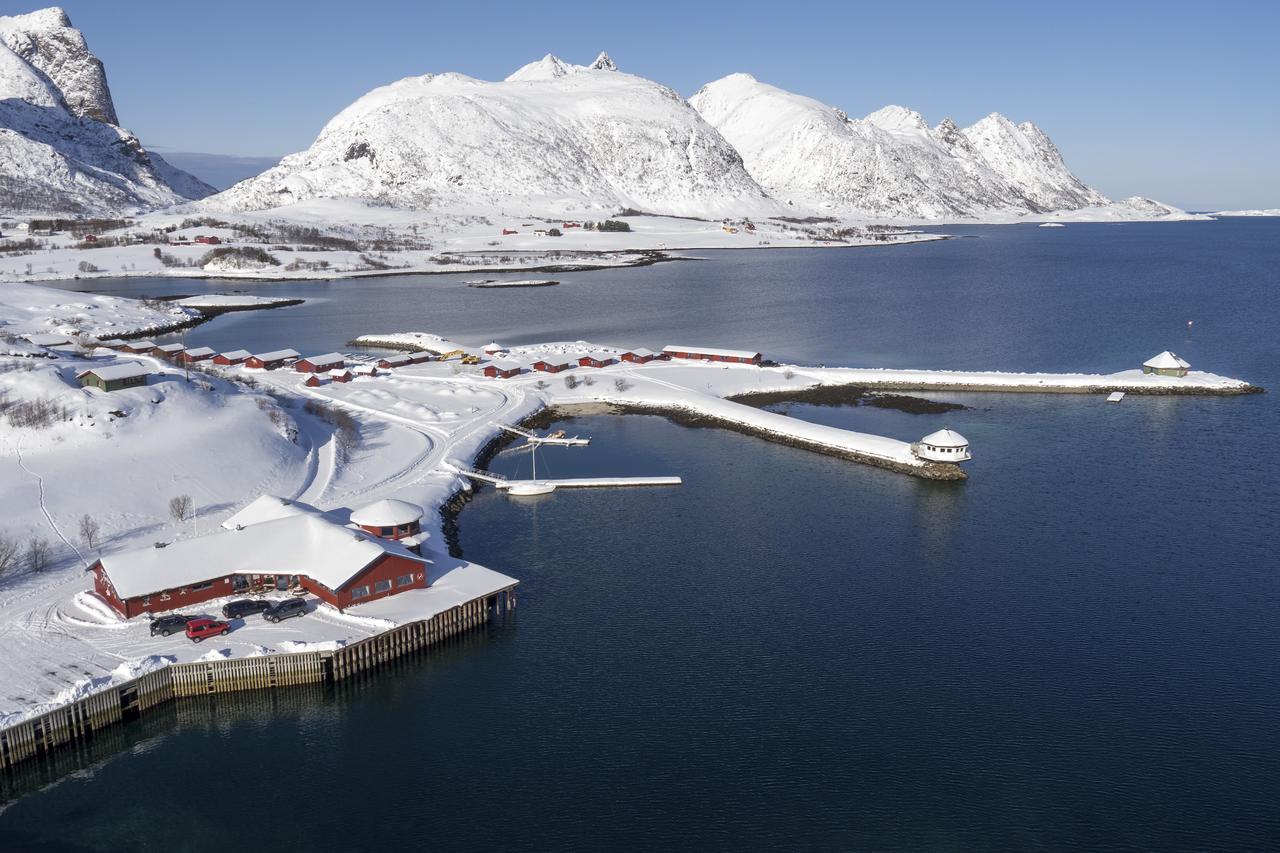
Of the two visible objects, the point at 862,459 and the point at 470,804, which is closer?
the point at 470,804

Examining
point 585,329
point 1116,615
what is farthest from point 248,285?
point 1116,615

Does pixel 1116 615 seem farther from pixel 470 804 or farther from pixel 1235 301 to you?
pixel 1235 301

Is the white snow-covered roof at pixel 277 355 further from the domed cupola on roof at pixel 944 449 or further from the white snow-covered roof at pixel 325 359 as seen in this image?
the domed cupola on roof at pixel 944 449

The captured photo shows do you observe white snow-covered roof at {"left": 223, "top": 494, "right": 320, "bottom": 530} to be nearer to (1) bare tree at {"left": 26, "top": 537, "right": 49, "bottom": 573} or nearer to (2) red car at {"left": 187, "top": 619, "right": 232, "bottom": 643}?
(1) bare tree at {"left": 26, "top": 537, "right": 49, "bottom": 573}

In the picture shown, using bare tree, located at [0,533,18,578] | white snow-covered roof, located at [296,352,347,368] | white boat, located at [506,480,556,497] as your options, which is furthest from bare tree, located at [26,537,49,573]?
white snow-covered roof, located at [296,352,347,368]

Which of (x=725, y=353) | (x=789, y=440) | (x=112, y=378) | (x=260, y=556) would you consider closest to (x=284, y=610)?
(x=260, y=556)

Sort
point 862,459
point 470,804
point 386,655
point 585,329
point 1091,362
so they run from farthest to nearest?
point 585,329, point 1091,362, point 862,459, point 386,655, point 470,804
